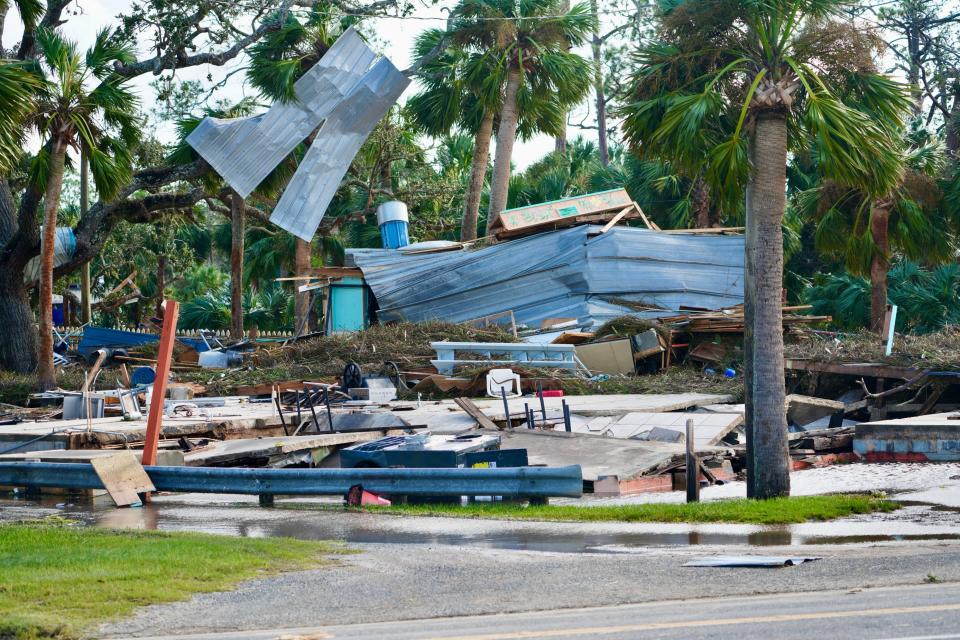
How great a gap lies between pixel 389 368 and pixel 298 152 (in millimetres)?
9422

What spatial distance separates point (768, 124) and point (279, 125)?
64.8ft

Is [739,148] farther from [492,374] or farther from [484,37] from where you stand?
[484,37]

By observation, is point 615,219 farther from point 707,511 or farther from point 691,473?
point 707,511

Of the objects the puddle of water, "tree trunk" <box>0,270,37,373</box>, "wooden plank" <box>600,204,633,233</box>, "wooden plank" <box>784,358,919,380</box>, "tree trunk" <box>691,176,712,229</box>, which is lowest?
the puddle of water

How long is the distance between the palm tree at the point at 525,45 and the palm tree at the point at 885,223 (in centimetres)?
803

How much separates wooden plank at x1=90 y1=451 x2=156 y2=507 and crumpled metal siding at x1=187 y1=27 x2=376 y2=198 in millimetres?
16128

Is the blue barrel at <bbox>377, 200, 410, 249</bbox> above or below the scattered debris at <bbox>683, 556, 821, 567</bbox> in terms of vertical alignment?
above

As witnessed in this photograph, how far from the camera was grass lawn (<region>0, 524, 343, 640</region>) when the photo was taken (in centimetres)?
654

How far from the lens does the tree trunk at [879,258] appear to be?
27.1 metres

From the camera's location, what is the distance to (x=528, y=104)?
1267 inches

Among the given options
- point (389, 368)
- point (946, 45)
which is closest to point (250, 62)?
point (389, 368)

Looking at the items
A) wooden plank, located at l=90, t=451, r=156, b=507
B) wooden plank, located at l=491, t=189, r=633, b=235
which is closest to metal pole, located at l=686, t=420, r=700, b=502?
wooden plank, located at l=90, t=451, r=156, b=507

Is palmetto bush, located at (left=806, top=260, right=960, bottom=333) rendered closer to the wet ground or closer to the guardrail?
the wet ground

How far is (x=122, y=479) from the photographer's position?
13656mm
